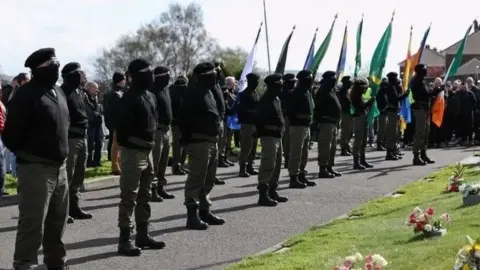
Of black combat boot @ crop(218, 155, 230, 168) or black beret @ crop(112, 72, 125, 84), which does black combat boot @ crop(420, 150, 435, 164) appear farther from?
black beret @ crop(112, 72, 125, 84)

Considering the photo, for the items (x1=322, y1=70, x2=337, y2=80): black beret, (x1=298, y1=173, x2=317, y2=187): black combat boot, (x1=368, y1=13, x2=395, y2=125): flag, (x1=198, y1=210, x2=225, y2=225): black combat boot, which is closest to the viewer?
(x1=198, y1=210, x2=225, y2=225): black combat boot

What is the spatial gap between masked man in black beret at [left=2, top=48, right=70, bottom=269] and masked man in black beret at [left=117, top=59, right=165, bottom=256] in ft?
4.68

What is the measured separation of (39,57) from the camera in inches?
279

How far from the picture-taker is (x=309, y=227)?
10234 mm

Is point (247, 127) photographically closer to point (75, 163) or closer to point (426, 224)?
point (75, 163)

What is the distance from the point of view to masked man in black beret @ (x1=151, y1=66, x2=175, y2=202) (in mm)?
11672

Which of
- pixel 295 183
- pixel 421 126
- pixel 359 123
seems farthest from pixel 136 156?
pixel 421 126

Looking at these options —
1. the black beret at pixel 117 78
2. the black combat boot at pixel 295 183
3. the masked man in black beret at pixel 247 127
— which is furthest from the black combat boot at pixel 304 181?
the black beret at pixel 117 78

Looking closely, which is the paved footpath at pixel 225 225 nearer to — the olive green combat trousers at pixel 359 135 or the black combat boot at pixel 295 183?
the black combat boot at pixel 295 183

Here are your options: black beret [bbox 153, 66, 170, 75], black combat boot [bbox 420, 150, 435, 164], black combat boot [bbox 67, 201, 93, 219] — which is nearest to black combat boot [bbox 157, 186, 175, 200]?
black combat boot [bbox 67, 201, 93, 219]

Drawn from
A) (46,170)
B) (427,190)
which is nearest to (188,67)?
(427,190)

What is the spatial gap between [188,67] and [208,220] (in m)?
61.7

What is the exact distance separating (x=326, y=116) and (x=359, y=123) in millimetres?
2567

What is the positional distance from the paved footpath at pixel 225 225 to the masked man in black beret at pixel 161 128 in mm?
350
